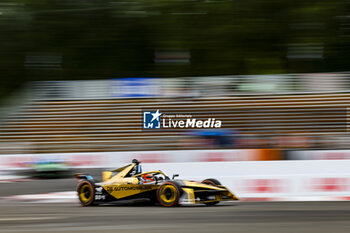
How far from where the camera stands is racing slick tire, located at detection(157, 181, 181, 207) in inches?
358

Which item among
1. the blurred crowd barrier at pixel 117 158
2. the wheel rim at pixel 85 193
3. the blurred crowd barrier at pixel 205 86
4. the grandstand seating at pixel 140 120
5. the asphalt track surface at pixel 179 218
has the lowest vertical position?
the asphalt track surface at pixel 179 218

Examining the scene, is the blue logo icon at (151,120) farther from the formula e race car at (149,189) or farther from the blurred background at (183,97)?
the formula e race car at (149,189)

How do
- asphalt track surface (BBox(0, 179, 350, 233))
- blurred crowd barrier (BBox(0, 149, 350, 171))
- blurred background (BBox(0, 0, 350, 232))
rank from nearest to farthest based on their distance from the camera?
asphalt track surface (BBox(0, 179, 350, 233)) < blurred background (BBox(0, 0, 350, 232)) < blurred crowd barrier (BBox(0, 149, 350, 171))

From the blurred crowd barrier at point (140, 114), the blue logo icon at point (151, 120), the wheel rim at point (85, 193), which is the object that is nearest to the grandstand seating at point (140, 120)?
the blurred crowd barrier at point (140, 114)

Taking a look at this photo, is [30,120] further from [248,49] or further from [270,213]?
[270,213]

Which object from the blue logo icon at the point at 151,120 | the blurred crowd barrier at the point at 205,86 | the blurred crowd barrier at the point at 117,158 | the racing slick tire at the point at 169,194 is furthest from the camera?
the blurred crowd barrier at the point at 205,86

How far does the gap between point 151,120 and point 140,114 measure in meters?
0.82

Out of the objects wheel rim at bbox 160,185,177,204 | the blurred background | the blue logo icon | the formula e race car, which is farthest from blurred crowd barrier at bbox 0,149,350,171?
wheel rim at bbox 160,185,177,204

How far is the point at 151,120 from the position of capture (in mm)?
20672

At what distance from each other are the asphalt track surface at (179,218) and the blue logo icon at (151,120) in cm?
1006

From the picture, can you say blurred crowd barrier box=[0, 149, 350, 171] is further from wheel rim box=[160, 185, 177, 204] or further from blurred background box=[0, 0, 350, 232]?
wheel rim box=[160, 185, 177, 204]

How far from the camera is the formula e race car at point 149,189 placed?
30.0 ft

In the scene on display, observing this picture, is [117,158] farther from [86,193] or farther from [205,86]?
[86,193]

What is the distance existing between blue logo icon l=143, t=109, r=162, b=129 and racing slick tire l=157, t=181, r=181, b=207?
1089 centimetres
